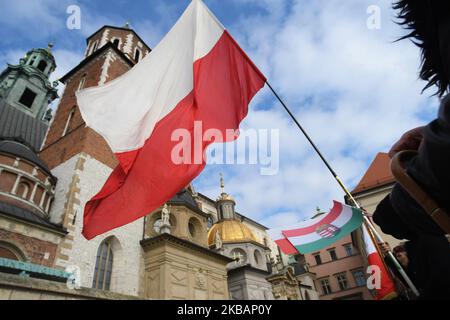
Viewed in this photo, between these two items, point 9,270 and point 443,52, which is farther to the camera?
point 9,270

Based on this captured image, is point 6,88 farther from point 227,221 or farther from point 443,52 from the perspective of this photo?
point 443,52

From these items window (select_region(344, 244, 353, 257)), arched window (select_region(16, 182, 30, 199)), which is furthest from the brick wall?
window (select_region(344, 244, 353, 257))

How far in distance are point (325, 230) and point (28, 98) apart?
150ft

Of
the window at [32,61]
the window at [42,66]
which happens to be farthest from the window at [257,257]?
the window at [32,61]

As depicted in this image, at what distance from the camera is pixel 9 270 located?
9414mm

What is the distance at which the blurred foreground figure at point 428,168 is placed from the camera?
896 mm

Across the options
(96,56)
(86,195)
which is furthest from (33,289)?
(96,56)

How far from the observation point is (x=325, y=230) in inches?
220

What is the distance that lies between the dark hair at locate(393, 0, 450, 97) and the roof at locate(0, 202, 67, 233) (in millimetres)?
15158

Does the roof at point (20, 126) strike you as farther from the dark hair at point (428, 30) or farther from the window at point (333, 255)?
the window at point (333, 255)

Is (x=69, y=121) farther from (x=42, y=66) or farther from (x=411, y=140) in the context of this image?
(x=42, y=66)

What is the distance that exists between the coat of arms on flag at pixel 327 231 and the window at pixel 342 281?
41.4 metres
